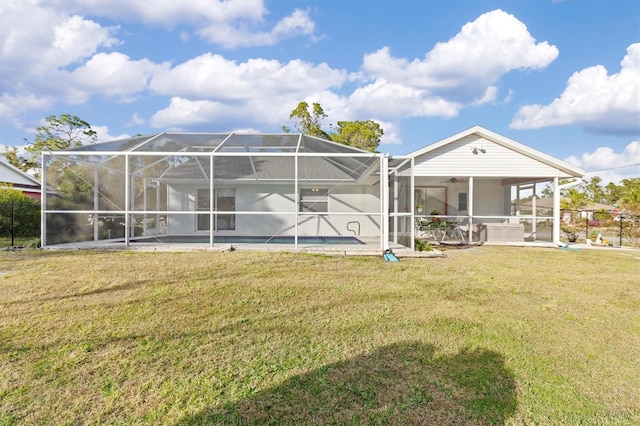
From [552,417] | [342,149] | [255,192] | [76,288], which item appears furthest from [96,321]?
[255,192]

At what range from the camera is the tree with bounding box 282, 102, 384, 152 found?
92.5ft

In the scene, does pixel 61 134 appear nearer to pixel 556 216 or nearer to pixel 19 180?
pixel 19 180

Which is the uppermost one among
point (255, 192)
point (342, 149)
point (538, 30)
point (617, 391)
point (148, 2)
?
point (538, 30)

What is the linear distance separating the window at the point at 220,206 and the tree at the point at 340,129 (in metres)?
14.9

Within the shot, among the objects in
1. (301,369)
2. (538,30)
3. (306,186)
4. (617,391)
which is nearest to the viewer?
(617,391)

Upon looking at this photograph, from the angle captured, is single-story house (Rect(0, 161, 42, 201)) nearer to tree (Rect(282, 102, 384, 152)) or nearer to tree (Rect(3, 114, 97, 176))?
tree (Rect(3, 114, 97, 176))

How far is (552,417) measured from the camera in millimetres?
2244

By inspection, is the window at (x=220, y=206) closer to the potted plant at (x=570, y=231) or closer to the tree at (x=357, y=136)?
the potted plant at (x=570, y=231)

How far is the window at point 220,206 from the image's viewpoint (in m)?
13.8

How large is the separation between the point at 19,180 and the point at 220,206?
694 inches

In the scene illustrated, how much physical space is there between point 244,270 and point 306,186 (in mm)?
7760

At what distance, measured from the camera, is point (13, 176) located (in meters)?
21.7

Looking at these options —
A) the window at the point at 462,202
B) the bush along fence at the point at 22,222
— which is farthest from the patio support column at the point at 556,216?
the bush along fence at the point at 22,222

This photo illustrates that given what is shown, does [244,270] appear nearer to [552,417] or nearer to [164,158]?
[552,417]
